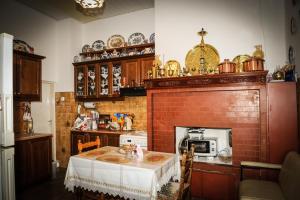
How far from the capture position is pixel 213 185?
3145 mm

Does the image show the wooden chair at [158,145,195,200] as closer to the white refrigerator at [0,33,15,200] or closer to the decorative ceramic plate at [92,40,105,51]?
the white refrigerator at [0,33,15,200]

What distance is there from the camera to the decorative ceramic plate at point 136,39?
15.3 feet

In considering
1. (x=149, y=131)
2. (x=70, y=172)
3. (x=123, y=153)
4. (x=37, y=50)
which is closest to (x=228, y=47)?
(x=149, y=131)

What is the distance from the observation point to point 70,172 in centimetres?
241

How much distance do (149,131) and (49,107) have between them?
8.88ft

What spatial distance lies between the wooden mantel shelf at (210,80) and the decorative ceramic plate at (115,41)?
1.74m

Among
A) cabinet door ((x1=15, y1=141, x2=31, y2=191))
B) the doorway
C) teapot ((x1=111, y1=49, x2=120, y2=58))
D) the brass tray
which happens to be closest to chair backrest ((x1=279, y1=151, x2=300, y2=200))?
the brass tray

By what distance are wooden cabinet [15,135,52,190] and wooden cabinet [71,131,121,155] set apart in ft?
2.37

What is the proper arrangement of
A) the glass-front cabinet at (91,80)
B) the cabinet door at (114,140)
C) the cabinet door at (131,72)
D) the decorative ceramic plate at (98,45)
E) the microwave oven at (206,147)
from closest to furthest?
the microwave oven at (206,147)
the cabinet door at (114,140)
the cabinet door at (131,72)
the glass-front cabinet at (91,80)
the decorative ceramic plate at (98,45)

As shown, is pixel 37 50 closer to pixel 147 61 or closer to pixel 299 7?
pixel 147 61

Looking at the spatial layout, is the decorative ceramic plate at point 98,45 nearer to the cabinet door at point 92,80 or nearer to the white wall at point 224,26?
the cabinet door at point 92,80

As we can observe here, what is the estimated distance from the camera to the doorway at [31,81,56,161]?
4.47 meters

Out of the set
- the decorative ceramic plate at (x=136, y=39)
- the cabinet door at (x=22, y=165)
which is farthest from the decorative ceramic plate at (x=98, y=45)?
the cabinet door at (x=22, y=165)

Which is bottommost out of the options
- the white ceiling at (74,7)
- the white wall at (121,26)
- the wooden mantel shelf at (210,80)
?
the wooden mantel shelf at (210,80)
